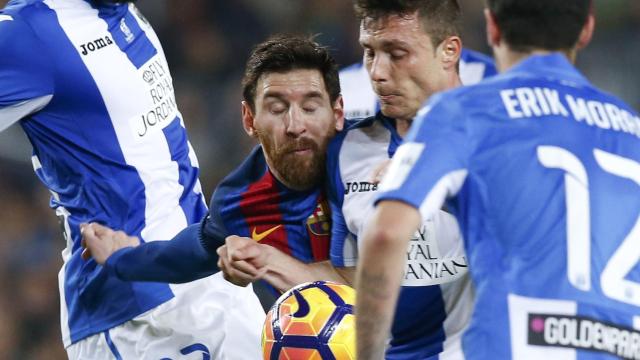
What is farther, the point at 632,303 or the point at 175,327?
the point at 175,327

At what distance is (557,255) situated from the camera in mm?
2781

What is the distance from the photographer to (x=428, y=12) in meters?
3.93

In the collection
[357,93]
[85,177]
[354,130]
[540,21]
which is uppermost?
[540,21]

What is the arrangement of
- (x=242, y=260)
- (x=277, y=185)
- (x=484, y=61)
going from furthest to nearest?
(x=484, y=61) → (x=277, y=185) → (x=242, y=260)

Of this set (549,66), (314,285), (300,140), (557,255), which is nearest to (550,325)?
(557,255)

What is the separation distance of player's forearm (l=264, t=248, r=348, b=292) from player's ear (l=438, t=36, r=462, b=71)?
83cm

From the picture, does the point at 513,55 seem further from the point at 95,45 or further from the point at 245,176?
the point at 95,45

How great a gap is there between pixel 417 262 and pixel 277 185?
710mm

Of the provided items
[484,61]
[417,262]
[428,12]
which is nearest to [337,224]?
[417,262]

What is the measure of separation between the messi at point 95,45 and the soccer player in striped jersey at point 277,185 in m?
0.75

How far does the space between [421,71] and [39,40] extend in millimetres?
1615

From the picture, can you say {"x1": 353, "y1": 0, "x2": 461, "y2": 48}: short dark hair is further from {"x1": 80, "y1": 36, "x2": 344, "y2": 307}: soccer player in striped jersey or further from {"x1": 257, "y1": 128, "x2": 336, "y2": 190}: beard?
Result: {"x1": 257, "y1": 128, "x2": 336, "y2": 190}: beard

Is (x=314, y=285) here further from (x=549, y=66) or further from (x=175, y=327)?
(x=549, y=66)

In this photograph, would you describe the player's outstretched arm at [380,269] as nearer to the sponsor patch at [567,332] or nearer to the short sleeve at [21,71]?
the sponsor patch at [567,332]
